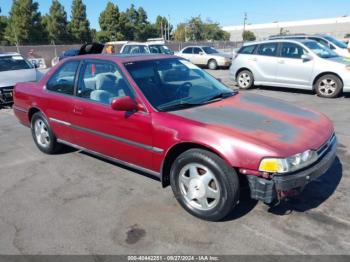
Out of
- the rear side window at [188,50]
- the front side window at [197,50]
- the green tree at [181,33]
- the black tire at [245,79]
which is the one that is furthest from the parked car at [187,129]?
the green tree at [181,33]

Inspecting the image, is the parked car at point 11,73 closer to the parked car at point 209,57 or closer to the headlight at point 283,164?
the headlight at point 283,164

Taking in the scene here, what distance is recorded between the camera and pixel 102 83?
13.7 feet

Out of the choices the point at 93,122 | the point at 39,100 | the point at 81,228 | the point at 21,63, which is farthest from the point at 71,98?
the point at 21,63

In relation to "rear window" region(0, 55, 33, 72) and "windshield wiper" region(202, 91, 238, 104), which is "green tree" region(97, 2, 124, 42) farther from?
"windshield wiper" region(202, 91, 238, 104)

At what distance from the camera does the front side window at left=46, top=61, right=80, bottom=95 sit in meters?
4.59

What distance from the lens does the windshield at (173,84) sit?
147 inches

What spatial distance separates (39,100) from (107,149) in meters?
1.70

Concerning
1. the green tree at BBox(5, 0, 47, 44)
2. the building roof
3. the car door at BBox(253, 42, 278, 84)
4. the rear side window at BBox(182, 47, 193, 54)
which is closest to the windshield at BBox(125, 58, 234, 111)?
the car door at BBox(253, 42, 278, 84)

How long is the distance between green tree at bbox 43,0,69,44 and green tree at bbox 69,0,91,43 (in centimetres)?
262

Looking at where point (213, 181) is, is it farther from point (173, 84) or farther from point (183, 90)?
point (173, 84)

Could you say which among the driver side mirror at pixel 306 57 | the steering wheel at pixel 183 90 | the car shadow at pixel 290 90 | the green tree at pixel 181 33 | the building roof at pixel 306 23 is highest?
the building roof at pixel 306 23

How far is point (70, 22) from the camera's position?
55656mm

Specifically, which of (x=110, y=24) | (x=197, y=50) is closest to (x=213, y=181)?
(x=197, y=50)

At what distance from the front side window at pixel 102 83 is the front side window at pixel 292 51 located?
7359 millimetres
